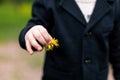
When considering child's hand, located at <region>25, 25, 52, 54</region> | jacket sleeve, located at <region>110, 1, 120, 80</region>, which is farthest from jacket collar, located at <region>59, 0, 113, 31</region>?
child's hand, located at <region>25, 25, 52, 54</region>

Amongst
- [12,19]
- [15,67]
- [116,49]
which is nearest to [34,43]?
[116,49]

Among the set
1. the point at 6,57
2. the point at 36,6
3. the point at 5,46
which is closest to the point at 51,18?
the point at 36,6

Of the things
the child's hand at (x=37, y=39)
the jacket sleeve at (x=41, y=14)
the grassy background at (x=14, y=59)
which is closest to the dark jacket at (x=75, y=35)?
the jacket sleeve at (x=41, y=14)

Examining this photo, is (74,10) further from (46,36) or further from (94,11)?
(46,36)

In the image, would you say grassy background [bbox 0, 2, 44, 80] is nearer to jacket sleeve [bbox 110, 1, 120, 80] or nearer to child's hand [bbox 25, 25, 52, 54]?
jacket sleeve [bbox 110, 1, 120, 80]

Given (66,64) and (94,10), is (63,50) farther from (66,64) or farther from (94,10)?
(94,10)

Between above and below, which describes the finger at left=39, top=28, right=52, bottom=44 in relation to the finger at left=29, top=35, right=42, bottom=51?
above

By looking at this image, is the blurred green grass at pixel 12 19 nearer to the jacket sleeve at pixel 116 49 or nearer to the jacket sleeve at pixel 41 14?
the jacket sleeve at pixel 116 49
